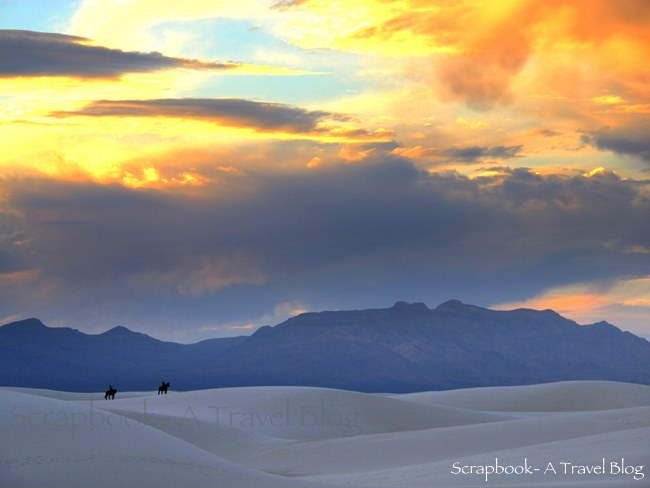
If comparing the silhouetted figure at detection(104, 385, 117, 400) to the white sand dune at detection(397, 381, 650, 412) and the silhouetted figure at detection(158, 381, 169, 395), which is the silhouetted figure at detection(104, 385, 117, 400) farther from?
the white sand dune at detection(397, 381, 650, 412)

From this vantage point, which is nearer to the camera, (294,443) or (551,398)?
(294,443)

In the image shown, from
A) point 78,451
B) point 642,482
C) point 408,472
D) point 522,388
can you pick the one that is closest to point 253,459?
point 408,472

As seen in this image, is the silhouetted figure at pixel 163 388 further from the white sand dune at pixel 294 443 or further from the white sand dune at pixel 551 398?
the white sand dune at pixel 551 398

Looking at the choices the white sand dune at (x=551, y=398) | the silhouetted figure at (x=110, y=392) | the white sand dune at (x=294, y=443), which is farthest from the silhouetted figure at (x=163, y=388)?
the white sand dune at (x=551, y=398)

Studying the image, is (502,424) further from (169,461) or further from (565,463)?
(169,461)

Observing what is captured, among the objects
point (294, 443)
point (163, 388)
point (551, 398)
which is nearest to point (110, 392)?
point (163, 388)

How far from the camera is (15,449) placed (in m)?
29.4

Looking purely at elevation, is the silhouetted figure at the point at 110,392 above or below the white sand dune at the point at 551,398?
above

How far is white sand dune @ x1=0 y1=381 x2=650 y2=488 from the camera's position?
28.7 metres

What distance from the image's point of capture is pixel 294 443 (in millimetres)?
45594

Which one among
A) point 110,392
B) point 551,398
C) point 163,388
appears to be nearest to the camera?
point 110,392

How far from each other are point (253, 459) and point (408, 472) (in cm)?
1199

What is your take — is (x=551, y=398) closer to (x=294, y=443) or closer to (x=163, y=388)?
(x=163, y=388)

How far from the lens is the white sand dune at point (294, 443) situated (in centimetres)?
2872
